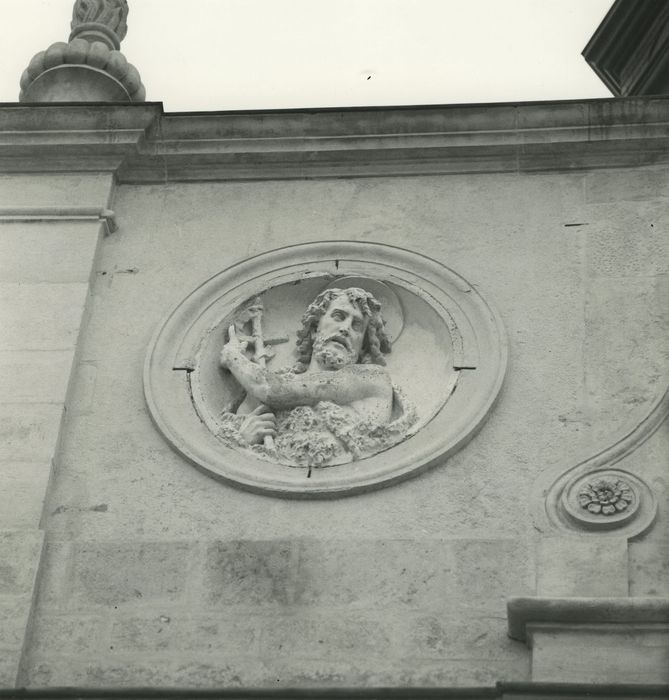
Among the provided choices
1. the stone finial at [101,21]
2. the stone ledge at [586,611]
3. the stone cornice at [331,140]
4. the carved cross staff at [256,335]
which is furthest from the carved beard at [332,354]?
the stone finial at [101,21]

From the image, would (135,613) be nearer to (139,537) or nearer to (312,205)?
(139,537)

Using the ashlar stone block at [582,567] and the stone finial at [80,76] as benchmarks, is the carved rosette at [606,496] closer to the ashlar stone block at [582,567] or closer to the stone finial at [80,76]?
the ashlar stone block at [582,567]

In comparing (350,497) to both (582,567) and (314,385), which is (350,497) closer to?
(314,385)

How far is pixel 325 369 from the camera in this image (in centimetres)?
1095

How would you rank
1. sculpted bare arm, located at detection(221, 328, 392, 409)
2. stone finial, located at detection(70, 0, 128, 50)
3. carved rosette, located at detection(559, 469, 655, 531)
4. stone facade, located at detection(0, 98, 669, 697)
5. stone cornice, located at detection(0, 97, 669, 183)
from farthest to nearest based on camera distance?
1. stone finial, located at detection(70, 0, 128, 50)
2. stone cornice, located at detection(0, 97, 669, 183)
3. sculpted bare arm, located at detection(221, 328, 392, 409)
4. carved rosette, located at detection(559, 469, 655, 531)
5. stone facade, located at detection(0, 98, 669, 697)

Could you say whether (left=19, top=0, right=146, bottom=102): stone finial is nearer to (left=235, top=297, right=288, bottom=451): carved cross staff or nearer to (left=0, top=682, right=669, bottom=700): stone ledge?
(left=235, top=297, right=288, bottom=451): carved cross staff

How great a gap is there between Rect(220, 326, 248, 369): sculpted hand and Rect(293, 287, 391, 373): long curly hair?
32 cm

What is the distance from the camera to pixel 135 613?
9.67 meters

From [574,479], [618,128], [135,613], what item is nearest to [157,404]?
[135,613]

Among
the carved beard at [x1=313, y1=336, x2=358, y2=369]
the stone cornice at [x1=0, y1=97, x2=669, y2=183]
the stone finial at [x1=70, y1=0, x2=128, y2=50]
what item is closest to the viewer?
the carved beard at [x1=313, y1=336, x2=358, y2=369]

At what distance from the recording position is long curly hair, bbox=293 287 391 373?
11156 mm

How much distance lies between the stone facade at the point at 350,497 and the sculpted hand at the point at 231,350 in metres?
0.42

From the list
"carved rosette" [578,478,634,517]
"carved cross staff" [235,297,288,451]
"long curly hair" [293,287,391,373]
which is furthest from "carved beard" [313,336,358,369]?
"carved rosette" [578,478,634,517]

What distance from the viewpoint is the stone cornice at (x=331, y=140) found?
1196 cm
